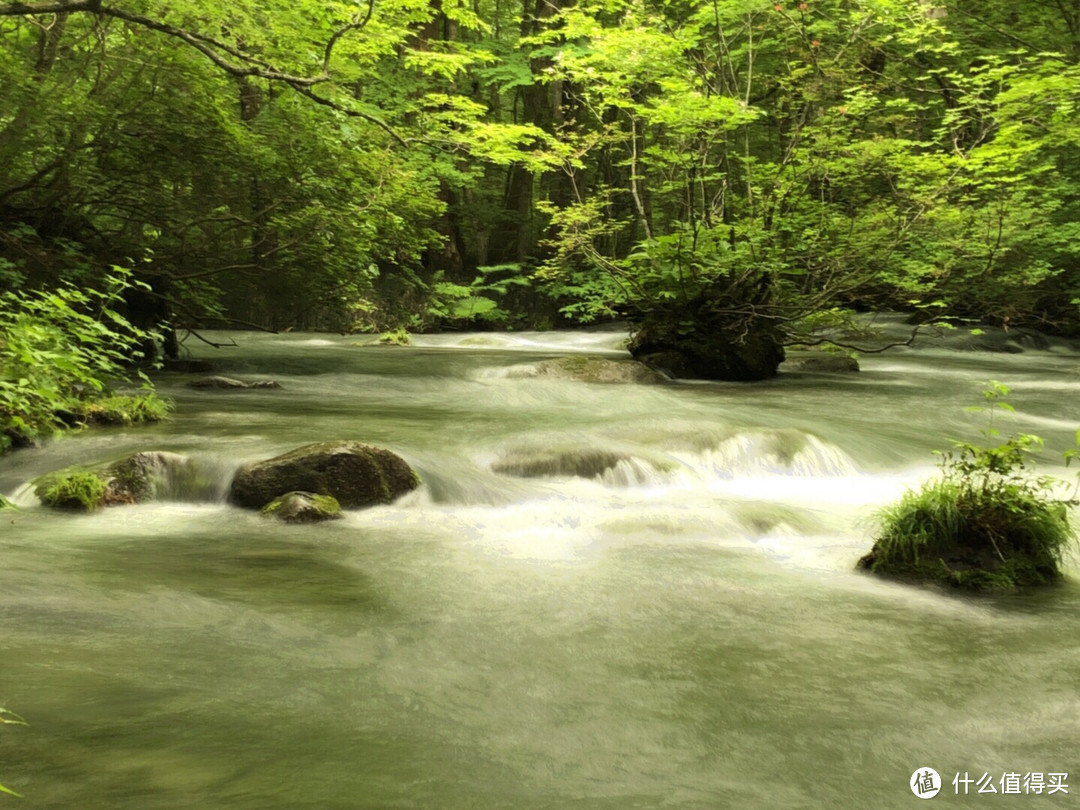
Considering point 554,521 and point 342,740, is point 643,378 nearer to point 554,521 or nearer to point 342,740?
point 554,521

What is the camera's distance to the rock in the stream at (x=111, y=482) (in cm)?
624

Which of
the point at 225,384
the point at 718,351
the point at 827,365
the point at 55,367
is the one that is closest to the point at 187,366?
the point at 225,384

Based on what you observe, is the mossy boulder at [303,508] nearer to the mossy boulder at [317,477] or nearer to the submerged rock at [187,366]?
the mossy boulder at [317,477]

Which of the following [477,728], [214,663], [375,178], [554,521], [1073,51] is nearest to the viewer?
[477,728]

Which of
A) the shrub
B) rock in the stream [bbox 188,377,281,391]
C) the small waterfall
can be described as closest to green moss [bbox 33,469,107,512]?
the shrub

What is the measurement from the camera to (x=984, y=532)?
5.20 m

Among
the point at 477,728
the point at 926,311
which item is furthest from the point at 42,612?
the point at 926,311

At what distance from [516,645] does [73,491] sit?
4.05 meters

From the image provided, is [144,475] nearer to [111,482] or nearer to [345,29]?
[111,482]

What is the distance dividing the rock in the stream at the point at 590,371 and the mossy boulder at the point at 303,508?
716cm

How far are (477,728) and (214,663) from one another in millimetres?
1321

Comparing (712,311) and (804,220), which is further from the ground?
(804,220)

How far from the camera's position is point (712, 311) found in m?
14.1

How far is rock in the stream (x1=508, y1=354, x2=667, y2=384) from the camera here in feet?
43.4
